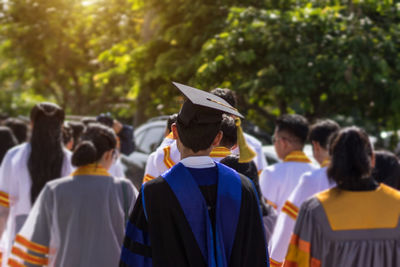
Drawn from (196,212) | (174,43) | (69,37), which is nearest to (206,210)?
(196,212)

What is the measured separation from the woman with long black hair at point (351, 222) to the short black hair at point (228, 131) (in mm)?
589

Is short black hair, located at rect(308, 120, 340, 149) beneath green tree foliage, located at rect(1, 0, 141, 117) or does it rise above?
above

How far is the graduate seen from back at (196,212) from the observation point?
234cm

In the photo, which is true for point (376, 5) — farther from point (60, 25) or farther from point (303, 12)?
point (60, 25)

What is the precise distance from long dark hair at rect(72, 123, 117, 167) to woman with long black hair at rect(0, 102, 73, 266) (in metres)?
0.48

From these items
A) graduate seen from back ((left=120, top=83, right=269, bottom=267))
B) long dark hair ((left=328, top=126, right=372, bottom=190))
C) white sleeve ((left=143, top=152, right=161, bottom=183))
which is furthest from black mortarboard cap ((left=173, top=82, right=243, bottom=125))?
long dark hair ((left=328, top=126, right=372, bottom=190))

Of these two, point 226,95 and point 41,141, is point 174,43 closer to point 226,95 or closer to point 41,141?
point 41,141

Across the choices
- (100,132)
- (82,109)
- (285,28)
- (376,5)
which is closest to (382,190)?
(100,132)

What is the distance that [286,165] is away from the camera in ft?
16.0

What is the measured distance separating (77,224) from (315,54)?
6.50 meters

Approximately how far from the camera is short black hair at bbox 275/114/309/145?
16.1ft

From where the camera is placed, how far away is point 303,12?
968 centimetres

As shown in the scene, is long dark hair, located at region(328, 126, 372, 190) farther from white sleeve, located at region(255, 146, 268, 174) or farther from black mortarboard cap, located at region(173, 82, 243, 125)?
white sleeve, located at region(255, 146, 268, 174)

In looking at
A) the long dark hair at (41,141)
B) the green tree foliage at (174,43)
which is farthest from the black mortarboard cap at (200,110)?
the green tree foliage at (174,43)
